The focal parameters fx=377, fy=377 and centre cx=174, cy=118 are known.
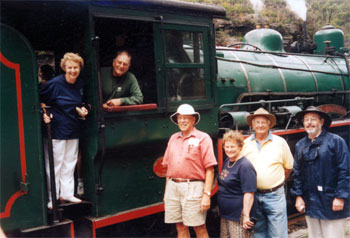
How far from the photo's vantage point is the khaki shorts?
11.5 ft

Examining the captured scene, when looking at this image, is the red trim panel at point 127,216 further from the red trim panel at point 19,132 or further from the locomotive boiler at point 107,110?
the red trim panel at point 19,132

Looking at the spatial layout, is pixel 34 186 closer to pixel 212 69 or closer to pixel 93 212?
pixel 93 212

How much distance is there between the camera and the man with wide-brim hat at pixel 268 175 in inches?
142

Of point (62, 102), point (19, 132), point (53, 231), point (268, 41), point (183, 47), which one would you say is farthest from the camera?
point (268, 41)

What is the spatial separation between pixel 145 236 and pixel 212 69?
6.85 feet

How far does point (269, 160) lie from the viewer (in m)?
3.60

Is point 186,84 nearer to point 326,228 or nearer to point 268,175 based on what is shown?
point 268,175

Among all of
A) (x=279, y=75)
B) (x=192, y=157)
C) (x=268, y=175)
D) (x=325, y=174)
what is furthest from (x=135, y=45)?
(x=279, y=75)

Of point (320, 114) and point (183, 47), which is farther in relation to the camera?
point (183, 47)

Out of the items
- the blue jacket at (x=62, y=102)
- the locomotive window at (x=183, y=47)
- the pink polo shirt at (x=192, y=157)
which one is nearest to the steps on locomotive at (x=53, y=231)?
the blue jacket at (x=62, y=102)

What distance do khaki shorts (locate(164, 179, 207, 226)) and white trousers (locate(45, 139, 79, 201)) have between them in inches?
37.3

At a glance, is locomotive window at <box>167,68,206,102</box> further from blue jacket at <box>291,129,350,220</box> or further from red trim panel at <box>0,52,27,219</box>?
red trim panel at <box>0,52,27,219</box>

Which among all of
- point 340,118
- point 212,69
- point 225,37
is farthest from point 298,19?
point 212,69

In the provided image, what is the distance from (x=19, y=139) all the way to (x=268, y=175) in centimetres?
226
